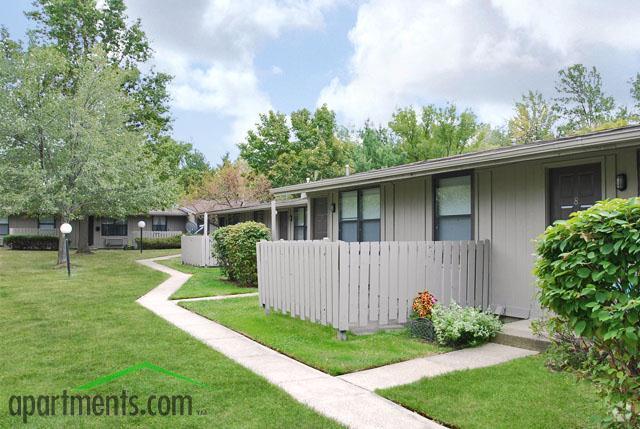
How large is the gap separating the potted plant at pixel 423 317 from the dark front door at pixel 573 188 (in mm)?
2008

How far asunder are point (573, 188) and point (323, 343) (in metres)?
3.86

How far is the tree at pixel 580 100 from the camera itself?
32.7 m

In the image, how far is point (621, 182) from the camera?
5.87 metres

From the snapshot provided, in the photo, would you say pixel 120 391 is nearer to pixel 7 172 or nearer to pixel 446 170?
pixel 446 170

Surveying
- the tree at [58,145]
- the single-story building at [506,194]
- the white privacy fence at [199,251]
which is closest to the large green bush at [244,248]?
the single-story building at [506,194]

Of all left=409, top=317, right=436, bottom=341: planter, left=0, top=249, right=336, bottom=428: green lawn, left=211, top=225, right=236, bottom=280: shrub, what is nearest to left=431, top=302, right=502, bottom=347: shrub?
left=409, top=317, right=436, bottom=341: planter

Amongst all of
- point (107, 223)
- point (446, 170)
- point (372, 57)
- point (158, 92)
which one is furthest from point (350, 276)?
point (372, 57)

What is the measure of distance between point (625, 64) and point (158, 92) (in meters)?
29.8

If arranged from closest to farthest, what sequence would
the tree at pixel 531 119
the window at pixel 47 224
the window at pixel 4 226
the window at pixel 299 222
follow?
the window at pixel 299 222, the window at pixel 47 224, the window at pixel 4 226, the tree at pixel 531 119

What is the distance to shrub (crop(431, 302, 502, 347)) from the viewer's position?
234 inches

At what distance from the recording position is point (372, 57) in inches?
1422

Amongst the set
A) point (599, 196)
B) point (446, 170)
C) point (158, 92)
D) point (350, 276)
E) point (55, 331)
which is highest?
point (158, 92)

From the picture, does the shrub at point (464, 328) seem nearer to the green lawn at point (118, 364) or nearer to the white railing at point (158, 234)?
the green lawn at point (118, 364)

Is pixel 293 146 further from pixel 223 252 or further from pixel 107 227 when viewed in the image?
pixel 223 252
